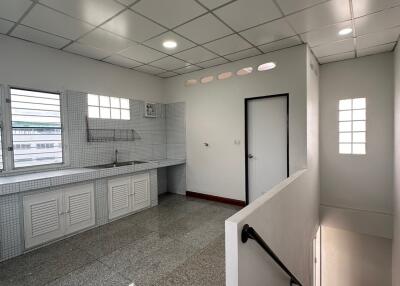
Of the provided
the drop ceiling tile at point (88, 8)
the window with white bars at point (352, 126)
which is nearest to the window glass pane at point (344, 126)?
the window with white bars at point (352, 126)

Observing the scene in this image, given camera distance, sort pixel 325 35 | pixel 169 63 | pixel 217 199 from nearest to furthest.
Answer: pixel 325 35 < pixel 169 63 < pixel 217 199

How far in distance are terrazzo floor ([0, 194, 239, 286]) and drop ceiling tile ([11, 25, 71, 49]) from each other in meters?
2.79

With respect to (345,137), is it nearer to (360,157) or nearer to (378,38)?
(360,157)

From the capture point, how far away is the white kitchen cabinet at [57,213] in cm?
264

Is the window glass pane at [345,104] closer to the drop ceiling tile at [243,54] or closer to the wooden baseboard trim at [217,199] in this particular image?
the drop ceiling tile at [243,54]

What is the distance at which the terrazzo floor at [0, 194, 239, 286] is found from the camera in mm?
2113

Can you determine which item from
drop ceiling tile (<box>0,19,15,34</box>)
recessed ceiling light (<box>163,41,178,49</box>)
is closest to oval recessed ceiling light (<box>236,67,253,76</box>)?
recessed ceiling light (<box>163,41,178,49</box>)

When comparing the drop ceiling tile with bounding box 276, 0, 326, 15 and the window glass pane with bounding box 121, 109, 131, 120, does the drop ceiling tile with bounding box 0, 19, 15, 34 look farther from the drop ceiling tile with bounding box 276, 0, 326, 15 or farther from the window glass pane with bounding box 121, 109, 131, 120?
the drop ceiling tile with bounding box 276, 0, 326, 15

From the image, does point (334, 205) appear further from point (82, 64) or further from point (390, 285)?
point (82, 64)

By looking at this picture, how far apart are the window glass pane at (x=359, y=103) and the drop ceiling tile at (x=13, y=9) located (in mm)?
5094

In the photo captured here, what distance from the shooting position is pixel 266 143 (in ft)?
→ 12.7

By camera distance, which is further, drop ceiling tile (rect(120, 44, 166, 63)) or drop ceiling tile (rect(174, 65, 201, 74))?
drop ceiling tile (rect(174, 65, 201, 74))

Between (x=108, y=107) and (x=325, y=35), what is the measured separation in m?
3.78

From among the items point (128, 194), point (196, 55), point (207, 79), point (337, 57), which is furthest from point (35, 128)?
point (337, 57)
